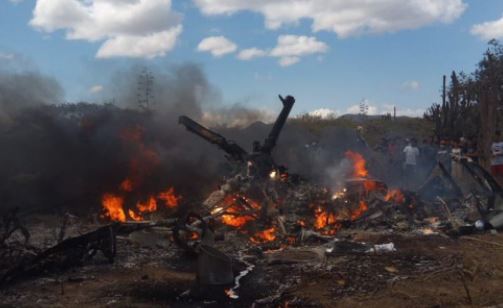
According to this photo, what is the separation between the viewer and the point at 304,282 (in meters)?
7.68

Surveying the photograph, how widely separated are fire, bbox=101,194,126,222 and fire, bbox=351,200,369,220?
6323mm

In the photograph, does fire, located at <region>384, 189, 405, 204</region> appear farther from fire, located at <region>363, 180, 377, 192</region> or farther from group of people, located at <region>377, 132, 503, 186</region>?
group of people, located at <region>377, 132, 503, 186</region>

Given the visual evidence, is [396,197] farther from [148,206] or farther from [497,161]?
[148,206]

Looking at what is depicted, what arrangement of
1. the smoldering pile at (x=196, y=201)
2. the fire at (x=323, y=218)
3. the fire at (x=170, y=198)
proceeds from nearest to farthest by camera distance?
1. the smoldering pile at (x=196, y=201)
2. the fire at (x=323, y=218)
3. the fire at (x=170, y=198)

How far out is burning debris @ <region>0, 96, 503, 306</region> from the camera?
7719 mm

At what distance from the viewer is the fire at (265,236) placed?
11.3 m

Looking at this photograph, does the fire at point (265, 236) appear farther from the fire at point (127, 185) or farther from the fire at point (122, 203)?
the fire at point (127, 185)

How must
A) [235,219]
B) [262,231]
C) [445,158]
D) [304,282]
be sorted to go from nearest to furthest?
[304,282], [262,231], [235,219], [445,158]

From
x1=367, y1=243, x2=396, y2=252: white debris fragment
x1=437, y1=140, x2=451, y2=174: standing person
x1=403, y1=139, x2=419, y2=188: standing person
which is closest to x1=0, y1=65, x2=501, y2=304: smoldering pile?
x1=367, y1=243, x2=396, y2=252: white debris fragment

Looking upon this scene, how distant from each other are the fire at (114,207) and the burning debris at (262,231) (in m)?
0.03

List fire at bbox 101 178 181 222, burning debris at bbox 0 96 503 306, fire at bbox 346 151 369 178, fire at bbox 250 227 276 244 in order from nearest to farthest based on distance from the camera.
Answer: burning debris at bbox 0 96 503 306, fire at bbox 250 227 276 244, fire at bbox 101 178 181 222, fire at bbox 346 151 369 178

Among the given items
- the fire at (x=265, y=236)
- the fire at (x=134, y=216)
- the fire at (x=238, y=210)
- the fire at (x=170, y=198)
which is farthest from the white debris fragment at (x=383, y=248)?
the fire at (x=170, y=198)

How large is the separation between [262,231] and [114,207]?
212 inches

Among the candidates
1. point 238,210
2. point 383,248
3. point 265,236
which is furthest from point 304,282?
point 238,210
